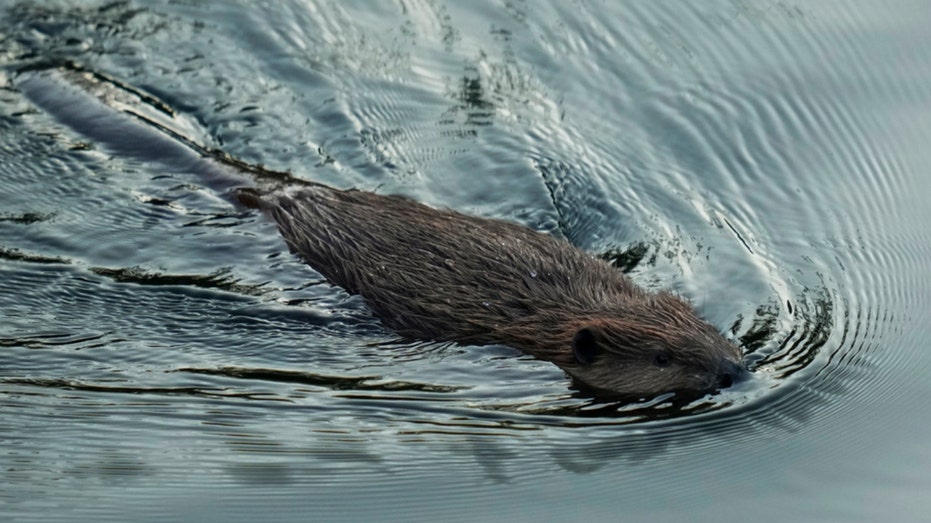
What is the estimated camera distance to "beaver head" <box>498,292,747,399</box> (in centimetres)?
574

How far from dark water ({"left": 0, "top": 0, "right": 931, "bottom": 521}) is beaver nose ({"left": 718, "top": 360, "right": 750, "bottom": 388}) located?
85 mm

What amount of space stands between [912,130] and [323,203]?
3541 millimetres

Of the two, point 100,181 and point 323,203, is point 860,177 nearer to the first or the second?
point 323,203

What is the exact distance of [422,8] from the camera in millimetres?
9352

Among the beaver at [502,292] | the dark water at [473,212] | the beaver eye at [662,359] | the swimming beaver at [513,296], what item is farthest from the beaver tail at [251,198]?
the beaver eye at [662,359]

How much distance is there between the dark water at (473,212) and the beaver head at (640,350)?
120 mm

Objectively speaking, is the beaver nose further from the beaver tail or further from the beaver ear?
the beaver tail

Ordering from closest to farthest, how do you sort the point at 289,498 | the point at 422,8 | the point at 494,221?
the point at 289,498, the point at 494,221, the point at 422,8

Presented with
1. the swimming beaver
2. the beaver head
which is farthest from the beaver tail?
the beaver head

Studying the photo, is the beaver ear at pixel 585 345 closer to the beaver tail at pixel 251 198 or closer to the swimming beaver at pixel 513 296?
the swimming beaver at pixel 513 296

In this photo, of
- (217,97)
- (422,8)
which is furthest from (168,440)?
(422,8)

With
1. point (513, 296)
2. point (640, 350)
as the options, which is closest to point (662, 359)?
point (640, 350)

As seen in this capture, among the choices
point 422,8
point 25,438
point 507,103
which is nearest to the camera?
point 25,438

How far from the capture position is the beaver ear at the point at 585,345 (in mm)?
5918
